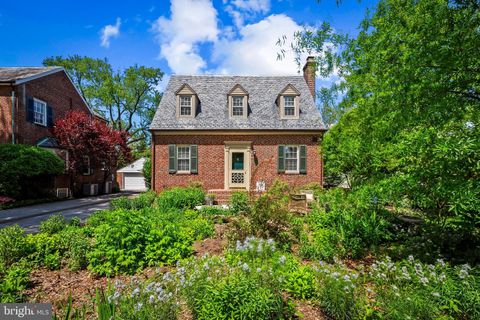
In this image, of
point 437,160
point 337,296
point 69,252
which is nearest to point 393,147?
point 437,160

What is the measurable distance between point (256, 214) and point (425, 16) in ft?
14.6

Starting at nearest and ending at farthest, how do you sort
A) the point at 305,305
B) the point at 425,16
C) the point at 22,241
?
the point at 305,305, the point at 425,16, the point at 22,241

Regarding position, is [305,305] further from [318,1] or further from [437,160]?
[318,1]

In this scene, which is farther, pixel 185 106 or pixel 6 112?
pixel 185 106

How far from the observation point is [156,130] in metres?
14.9

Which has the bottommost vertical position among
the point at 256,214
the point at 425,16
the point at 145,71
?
the point at 256,214

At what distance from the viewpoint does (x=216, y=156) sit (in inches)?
596

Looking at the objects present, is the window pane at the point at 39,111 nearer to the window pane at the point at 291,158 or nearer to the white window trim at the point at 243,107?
the white window trim at the point at 243,107

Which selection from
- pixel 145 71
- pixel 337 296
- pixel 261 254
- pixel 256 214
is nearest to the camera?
pixel 337 296

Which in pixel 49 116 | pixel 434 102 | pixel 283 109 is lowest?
pixel 434 102

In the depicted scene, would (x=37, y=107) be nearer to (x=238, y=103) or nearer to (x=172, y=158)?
(x=172, y=158)

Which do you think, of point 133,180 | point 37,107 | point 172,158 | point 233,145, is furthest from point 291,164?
point 133,180

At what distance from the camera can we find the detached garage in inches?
1232

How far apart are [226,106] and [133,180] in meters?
21.0
